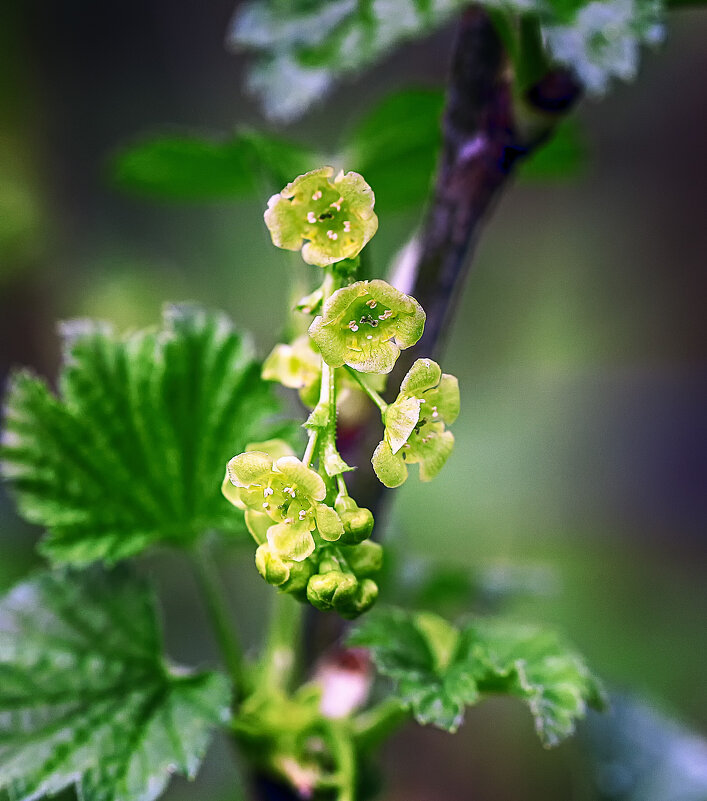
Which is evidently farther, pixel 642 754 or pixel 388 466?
pixel 642 754

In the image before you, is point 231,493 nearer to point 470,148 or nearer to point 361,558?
point 361,558

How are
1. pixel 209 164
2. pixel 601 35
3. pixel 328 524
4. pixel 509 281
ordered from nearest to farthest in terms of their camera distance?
pixel 328 524
pixel 601 35
pixel 209 164
pixel 509 281

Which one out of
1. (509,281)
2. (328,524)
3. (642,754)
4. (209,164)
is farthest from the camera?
(509,281)

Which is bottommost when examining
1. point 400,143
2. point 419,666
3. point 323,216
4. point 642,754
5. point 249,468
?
point 642,754

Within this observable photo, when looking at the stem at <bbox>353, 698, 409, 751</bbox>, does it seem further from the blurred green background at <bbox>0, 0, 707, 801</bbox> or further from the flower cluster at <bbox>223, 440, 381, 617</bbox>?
the blurred green background at <bbox>0, 0, 707, 801</bbox>

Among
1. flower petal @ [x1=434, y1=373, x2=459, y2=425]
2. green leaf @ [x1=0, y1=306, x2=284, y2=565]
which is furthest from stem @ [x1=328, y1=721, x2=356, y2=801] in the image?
flower petal @ [x1=434, y1=373, x2=459, y2=425]

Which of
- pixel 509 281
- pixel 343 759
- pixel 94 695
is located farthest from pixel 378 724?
pixel 509 281

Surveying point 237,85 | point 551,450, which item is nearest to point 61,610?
point 551,450
